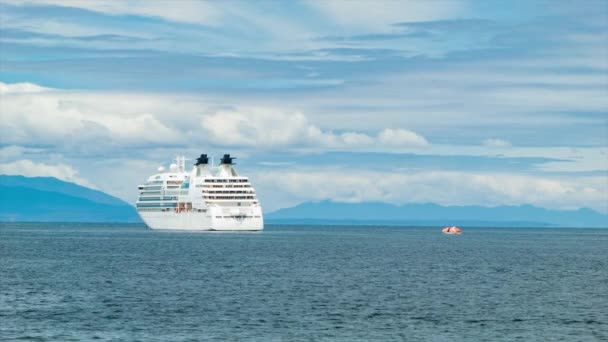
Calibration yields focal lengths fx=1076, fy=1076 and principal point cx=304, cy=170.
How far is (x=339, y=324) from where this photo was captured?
5825 centimetres

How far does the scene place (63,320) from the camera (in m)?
58.5

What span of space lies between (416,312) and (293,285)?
19409 millimetres

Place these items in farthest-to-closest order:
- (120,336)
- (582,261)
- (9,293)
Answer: (582,261) → (9,293) → (120,336)

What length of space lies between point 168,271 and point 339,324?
4107cm

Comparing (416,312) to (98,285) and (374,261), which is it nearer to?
(98,285)

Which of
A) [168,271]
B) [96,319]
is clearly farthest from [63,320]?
[168,271]

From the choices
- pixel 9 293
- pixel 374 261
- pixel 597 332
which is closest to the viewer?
pixel 597 332

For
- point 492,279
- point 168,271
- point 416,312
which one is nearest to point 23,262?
point 168,271

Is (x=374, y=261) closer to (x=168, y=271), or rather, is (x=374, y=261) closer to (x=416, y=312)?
(x=168, y=271)

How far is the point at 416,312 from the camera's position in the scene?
6456cm

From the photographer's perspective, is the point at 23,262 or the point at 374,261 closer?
the point at 23,262

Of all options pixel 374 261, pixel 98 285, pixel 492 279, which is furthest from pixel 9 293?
pixel 374 261

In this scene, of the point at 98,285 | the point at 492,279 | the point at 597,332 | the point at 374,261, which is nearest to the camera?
the point at 597,332

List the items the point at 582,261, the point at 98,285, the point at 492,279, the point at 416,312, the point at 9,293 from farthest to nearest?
the point at 582,261 → the point at 492,279 → the point at 98,285 → the point at 9,293 → the point at 416,312
